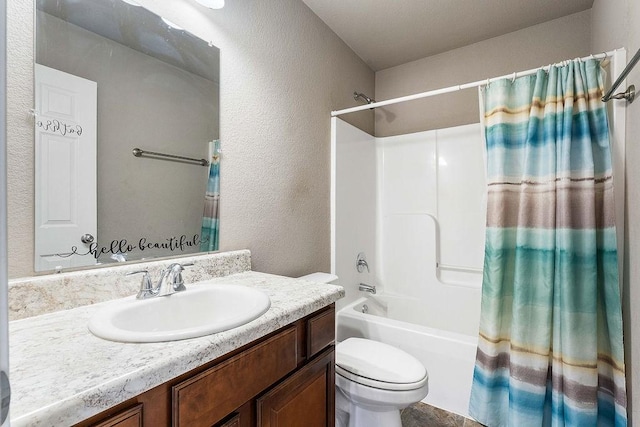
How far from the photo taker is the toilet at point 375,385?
4.02ft

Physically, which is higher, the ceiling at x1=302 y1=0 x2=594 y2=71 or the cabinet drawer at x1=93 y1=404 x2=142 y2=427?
the ceiling at x1=302 y1=0 x2=594 y2=71

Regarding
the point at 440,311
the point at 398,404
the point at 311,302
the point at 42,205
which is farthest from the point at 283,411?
the point at 440,311

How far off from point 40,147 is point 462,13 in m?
2.35

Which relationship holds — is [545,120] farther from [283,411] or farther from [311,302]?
[283,411]

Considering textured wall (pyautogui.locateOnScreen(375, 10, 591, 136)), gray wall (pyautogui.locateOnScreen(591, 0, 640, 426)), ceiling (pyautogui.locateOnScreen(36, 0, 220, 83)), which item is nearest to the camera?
ceiling (pyautogui.locateOnScreen(36, 0, 220, 83))

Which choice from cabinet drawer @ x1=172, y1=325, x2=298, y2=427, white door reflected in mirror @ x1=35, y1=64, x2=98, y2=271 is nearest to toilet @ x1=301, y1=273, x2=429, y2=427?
cabinet drawer @ x1=172, y1=325, x2=298, y2=427

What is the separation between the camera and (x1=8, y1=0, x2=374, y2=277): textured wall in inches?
31.1

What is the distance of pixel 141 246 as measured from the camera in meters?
1.05

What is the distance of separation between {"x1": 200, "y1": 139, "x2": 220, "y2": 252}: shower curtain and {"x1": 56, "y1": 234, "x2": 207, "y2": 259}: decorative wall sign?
0.09 ft

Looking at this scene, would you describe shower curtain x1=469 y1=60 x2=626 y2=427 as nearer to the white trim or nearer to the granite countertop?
the white trim

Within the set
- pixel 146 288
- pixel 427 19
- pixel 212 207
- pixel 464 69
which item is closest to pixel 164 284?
pixel 146 288

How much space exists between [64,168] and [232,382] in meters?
0.80

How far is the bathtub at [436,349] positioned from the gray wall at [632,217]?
1.93 feet

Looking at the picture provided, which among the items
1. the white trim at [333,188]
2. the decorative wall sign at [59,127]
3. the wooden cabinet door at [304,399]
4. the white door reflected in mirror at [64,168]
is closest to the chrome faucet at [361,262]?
the white trim at [333,188]
